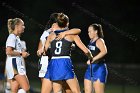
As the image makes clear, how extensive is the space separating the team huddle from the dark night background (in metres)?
9.04

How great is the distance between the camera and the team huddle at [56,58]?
8.42 metres

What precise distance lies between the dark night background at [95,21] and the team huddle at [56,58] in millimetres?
9042

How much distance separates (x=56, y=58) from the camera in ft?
27.8

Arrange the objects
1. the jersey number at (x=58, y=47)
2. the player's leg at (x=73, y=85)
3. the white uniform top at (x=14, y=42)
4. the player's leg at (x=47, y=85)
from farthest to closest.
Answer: the white uniform top at (x=14, y=42) < the player's leg at (x=47, y=85) < the player's leg at (x=73, y=85) < the jersey number at (x=58, y=47)

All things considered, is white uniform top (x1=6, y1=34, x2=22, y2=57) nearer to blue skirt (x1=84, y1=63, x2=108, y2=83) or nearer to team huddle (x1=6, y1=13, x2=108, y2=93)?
team huddle (x1=6, y1=13, x2=108, y2=93)

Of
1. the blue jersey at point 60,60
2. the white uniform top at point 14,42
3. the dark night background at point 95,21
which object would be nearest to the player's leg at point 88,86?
the blue jersey at point 60,60

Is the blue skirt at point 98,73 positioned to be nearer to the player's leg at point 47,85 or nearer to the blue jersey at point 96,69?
the blue jersey at point 96,69

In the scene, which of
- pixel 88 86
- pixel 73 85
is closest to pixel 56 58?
pixel 73 85

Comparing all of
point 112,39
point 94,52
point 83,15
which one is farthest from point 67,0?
point 94,52

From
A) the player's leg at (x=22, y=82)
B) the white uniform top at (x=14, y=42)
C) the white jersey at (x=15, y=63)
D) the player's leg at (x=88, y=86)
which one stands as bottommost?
the player's leg at (x=88, y=86)

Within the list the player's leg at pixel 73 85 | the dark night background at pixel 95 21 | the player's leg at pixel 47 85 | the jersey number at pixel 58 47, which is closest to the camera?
the jersey number at pixel 58 47

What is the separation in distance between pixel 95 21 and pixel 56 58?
14386mm

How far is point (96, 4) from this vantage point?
81.3 feet

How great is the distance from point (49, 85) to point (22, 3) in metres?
15.8
